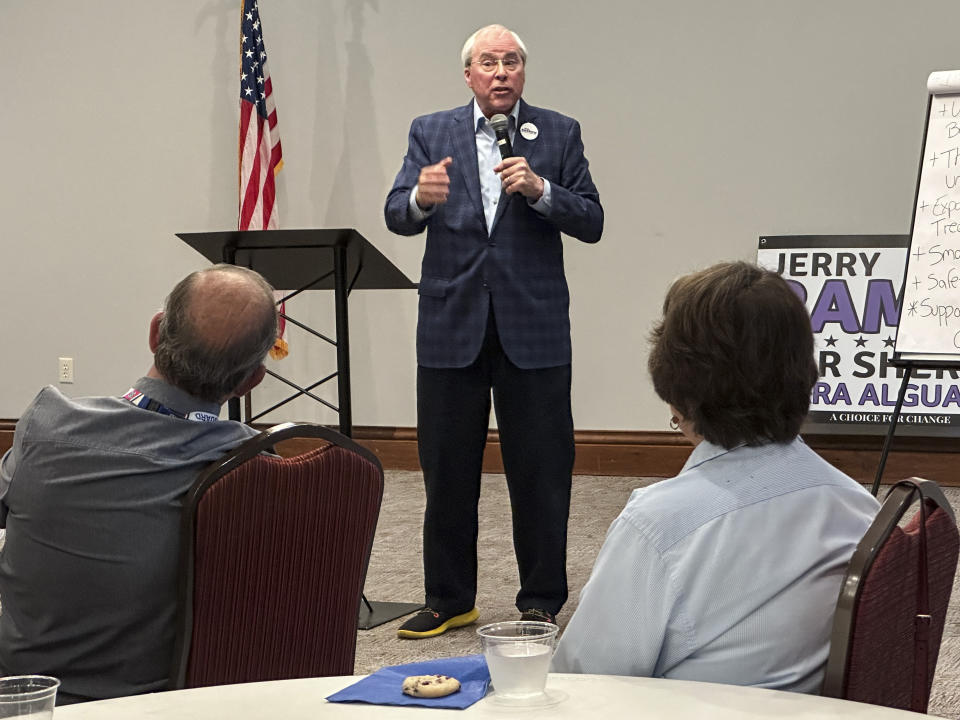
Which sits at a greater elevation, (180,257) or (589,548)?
(180,257)

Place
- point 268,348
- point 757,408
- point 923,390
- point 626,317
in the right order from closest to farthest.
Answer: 1. point 757,408
2. point 268,348
3. point 923,390
4. point 626,317

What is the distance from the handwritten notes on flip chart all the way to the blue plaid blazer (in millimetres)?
1068

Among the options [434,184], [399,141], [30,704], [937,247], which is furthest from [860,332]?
[30,704]

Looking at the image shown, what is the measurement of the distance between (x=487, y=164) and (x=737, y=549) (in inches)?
86.6

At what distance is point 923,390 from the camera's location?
5.32 m

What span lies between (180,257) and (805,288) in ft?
10.9

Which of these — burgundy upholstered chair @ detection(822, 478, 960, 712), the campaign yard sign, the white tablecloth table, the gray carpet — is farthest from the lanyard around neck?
the campaign yard sign

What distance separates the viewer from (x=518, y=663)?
1048mm

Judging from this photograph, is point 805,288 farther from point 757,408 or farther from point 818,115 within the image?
point 757,408

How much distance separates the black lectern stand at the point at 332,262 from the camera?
10.6ft

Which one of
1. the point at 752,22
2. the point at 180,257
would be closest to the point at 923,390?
the point at 752,22

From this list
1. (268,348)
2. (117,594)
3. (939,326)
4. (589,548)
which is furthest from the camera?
(589,548)

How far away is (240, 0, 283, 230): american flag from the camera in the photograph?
5.79m

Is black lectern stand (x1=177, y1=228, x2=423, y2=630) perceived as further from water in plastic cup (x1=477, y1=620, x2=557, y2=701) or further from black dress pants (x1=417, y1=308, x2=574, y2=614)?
water in plastic cup (x1=477, y1=620, x2=557, y2=701)
